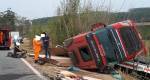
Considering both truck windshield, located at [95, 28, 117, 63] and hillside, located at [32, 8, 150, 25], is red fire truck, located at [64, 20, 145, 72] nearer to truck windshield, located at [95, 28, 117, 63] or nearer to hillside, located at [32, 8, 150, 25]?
truck windshield, located at [95, 28, 117, 63]

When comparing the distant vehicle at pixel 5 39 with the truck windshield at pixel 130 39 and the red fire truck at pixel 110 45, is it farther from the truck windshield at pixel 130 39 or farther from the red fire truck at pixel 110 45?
the truck windshield at pixel 130 39

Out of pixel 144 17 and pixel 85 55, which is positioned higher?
pixel 144 17

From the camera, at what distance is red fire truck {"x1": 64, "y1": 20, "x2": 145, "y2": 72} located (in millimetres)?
18359

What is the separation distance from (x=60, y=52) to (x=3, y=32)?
19894mm

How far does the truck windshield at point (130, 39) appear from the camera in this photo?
61.2 feet

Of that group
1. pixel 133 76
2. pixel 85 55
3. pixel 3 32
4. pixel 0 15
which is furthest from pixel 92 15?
pixel 0 15

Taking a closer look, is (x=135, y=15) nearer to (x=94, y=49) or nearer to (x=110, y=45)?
(x=110, y=45)

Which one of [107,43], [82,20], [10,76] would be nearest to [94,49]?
[107,43]

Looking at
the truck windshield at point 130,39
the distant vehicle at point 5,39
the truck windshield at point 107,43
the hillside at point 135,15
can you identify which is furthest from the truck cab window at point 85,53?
the distant vehicle at point 5,39

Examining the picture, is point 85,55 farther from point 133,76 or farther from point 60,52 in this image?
point 60,52

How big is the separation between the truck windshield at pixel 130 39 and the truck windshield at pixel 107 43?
587mm

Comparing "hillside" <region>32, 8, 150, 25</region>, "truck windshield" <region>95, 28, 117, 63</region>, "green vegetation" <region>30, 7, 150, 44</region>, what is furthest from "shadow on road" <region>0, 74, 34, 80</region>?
"hillside" <region>32, 8, 150, 25</region>

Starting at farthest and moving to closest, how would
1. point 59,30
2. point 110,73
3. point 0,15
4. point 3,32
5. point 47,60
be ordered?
1. point 0,15
2. point 3,32
3. point 59,30
4. point 47,60
5. point 110,73

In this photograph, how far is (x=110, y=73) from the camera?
18.2 meters
